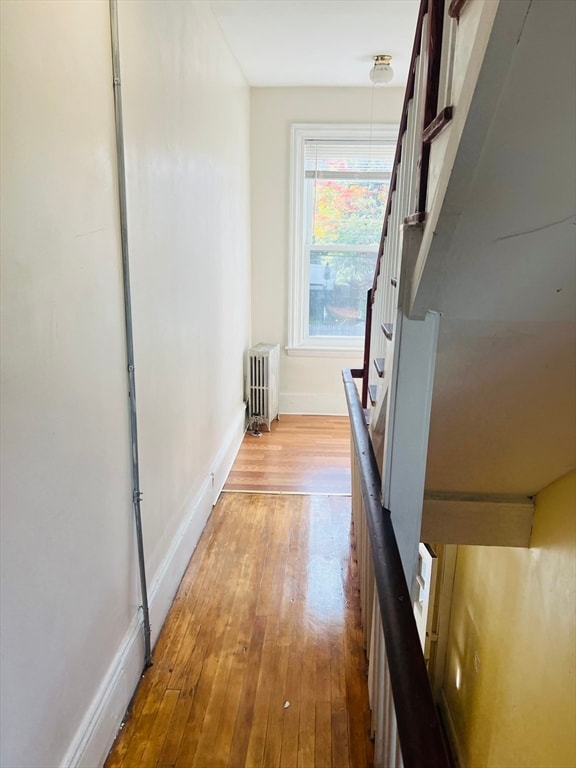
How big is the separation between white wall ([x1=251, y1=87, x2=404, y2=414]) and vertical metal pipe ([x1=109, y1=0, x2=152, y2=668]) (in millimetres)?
3118

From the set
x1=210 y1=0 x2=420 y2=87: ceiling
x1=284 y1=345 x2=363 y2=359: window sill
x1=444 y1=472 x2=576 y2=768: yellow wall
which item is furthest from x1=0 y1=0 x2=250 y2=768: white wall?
x1=284 y1=345 x2=363 y2=359: window sill

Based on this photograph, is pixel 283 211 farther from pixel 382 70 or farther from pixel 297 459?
pixel 297 459

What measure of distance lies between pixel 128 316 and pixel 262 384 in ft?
9.31

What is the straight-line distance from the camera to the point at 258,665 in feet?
6.40

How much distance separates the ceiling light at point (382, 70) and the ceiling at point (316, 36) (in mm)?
54

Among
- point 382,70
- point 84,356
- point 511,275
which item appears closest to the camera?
point 511,275

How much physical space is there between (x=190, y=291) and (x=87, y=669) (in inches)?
66.5

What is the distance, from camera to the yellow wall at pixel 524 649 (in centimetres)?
153

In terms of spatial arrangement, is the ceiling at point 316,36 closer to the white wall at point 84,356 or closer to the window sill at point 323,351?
the white wall at point 84,356

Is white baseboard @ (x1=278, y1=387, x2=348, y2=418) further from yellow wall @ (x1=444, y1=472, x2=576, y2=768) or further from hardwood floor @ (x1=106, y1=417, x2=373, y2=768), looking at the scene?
yellow wall @ (x1=444, y1=472, x2=576, y2=768)

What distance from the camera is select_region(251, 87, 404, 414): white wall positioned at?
14.2 ft

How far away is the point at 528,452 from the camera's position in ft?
5.12

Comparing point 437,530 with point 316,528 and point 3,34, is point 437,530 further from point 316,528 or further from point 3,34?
point 3,34

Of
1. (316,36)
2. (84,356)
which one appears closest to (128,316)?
(84,356)
